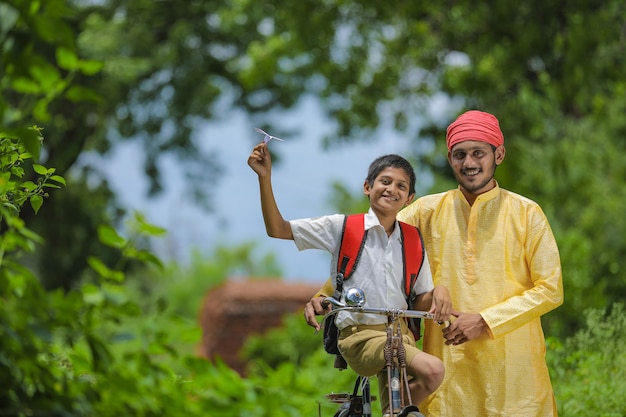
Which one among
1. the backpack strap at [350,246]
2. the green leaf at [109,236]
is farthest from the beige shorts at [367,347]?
the green leaf at [109,236]

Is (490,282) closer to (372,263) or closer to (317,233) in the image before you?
(372,263)

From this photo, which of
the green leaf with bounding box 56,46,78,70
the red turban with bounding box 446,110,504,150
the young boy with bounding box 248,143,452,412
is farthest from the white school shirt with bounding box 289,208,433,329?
the green leaf with bounding box 56,46,78,70

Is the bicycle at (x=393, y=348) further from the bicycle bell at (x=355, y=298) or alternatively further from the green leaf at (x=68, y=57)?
the green leaf at (x=68, y=57)

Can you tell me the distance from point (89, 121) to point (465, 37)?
7576 mm

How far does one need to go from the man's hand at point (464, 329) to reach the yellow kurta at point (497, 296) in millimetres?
126

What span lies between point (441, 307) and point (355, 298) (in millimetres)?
368

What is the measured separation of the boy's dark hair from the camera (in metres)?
4.68

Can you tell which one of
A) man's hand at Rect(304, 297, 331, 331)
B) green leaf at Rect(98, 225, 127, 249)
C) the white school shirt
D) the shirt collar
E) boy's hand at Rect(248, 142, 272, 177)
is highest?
boy's hand at Rect(248, 142, 272, 177)

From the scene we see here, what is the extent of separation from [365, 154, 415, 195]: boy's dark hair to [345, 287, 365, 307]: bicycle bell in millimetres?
537

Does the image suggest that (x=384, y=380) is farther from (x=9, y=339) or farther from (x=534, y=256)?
(x=9, y=339)

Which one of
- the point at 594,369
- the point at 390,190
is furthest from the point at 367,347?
the point at 594,369

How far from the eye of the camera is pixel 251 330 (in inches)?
712

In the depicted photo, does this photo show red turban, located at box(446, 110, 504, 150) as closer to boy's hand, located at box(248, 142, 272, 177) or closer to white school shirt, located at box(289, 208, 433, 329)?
white school shirt, located at box(289, 208, 433, 329)

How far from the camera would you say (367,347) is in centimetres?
452
